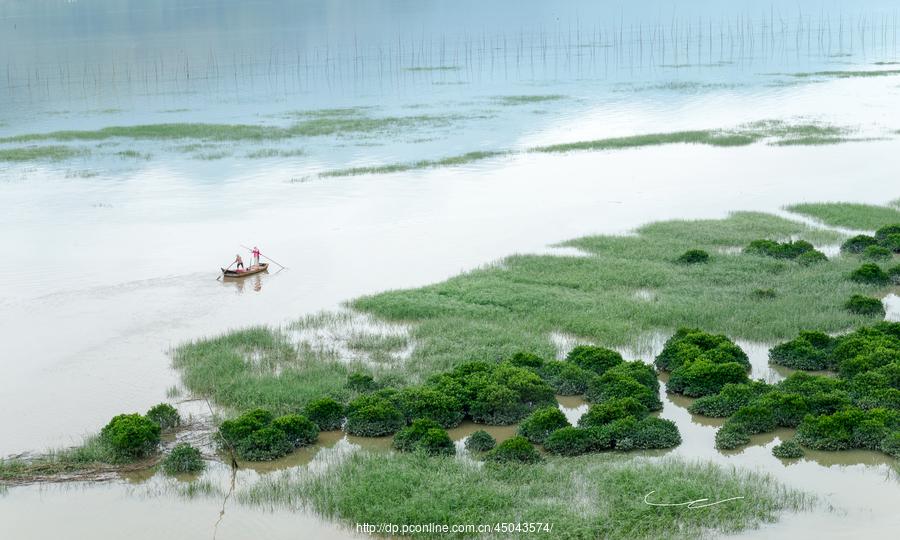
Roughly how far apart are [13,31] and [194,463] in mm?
167331

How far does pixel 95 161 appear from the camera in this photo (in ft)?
165

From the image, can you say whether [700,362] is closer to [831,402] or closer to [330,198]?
[831,402]

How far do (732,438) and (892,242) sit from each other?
1340 cm

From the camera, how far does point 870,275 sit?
24.7m

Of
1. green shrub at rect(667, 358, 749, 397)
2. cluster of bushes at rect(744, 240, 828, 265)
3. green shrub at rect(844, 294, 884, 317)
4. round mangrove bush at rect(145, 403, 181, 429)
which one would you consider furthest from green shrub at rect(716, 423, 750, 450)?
cluster of bushes at rect(744, 240, 828, 265)

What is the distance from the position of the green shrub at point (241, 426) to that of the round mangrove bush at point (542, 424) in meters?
4.44

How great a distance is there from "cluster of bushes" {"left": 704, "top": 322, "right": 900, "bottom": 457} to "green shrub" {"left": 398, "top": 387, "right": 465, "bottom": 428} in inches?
167

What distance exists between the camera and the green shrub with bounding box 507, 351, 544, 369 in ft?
64.5

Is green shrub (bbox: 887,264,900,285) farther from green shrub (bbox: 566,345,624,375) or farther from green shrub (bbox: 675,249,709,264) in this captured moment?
green shrub (bbox: 566,345,624,375)

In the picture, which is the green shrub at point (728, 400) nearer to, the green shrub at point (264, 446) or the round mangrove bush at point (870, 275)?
the green shrub at point (264, 446)

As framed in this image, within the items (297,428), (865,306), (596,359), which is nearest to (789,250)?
(865,306)

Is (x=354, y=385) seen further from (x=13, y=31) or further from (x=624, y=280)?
(x=13, y=31)

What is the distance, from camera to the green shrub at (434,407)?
17.6 m

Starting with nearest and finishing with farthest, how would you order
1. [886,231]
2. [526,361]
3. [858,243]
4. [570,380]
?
[570,380]
[526,361]
[858,243]
[886,231]
